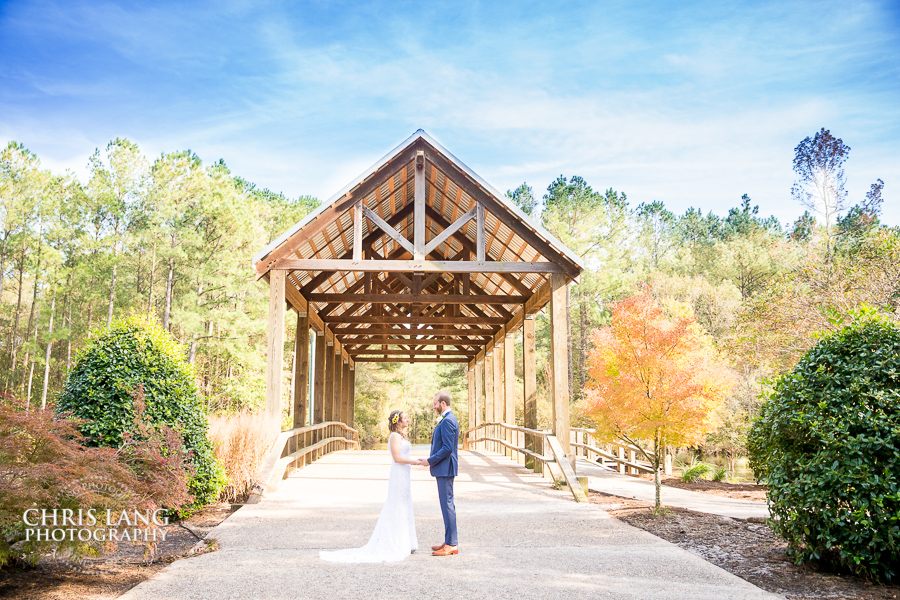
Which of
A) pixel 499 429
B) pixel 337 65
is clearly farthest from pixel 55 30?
pixel 499 429

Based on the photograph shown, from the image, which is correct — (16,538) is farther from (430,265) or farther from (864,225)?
(864,225)

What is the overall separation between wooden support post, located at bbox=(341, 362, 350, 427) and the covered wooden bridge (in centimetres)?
216

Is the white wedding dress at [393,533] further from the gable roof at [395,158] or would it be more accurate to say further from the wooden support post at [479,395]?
the wooden support post at [479,395]

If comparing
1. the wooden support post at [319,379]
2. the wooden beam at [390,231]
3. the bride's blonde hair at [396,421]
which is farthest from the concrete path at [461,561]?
the wooden support post at [319,379]

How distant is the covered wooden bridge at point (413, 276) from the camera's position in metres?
10.3

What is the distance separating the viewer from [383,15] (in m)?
13.4

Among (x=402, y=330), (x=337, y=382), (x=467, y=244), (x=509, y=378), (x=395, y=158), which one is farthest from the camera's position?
(x=337, y=382)

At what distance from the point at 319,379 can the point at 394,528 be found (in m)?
11.2

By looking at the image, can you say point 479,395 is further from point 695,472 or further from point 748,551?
point 748,551

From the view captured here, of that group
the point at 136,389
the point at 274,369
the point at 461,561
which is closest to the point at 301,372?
the point at 274,369

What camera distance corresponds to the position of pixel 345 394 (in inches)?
926

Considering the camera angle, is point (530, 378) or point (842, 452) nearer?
point (842, 452)

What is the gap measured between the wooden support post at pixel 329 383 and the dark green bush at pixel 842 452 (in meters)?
13.8

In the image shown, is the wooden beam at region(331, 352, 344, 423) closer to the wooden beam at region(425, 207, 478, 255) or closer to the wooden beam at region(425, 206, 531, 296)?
the wooden beam at region(425, 206, 531, 296)
